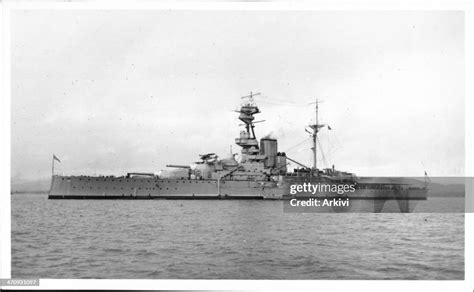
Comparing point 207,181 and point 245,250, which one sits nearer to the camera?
point 245,250

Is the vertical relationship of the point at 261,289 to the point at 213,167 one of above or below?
below

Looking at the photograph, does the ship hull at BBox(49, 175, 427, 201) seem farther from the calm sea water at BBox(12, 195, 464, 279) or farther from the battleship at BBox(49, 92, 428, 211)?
the calm sea water at BBox(12, 195, 464, 279)

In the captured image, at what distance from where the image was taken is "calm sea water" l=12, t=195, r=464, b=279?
531 cm

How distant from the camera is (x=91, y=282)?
504 cm

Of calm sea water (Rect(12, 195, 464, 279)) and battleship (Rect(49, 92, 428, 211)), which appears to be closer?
calm sea water (Rect(12, 195, 464, 279))

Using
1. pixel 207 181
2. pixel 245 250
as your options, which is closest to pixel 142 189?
pixel 207 181

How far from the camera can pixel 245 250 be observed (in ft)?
21.3

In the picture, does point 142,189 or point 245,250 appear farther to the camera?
point 142,189

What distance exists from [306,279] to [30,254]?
147 inches

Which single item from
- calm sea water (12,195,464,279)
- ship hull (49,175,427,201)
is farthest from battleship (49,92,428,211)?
calm sea water (12,195,464,279)

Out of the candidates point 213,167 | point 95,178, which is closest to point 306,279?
point 213,167

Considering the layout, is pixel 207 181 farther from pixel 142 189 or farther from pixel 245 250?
pixel 245 250

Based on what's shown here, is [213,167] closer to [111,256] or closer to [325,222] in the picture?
[325,222]

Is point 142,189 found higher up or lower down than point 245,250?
higher up
